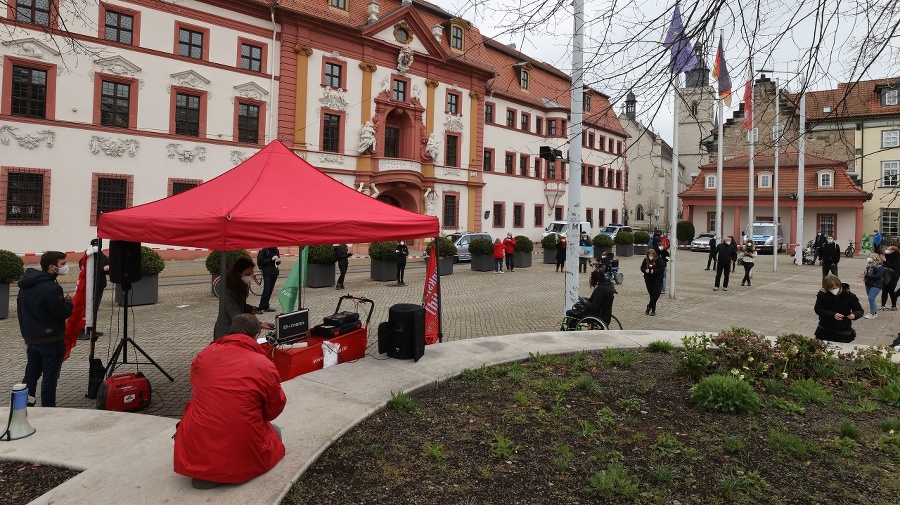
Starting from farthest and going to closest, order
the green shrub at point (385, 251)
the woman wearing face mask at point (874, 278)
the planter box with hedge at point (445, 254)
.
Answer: the planter box with hedge at point (445, 254) < the green shrub at point (385, 251) < the woman wearing face mask at point (874, 278)

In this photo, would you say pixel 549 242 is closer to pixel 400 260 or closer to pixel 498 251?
pixel 498 251

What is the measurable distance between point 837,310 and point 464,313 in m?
7.36

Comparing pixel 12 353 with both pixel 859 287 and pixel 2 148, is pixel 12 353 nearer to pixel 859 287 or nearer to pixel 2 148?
pixel 2 148

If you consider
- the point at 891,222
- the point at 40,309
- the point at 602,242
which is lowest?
the point at 40,309

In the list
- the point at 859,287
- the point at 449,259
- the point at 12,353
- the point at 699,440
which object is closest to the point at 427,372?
the point at 699,440

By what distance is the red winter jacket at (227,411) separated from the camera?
3.60 meters

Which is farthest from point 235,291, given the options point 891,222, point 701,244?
point 891,222

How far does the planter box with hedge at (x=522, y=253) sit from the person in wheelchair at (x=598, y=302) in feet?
54.2

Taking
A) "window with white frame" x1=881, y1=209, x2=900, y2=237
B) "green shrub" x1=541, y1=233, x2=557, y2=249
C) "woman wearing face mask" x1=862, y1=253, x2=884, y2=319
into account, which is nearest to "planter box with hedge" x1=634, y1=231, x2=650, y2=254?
"green shrub" x1=541, y1=233, x2=557, y2=249

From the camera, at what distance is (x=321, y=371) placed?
Answer: 262 inches

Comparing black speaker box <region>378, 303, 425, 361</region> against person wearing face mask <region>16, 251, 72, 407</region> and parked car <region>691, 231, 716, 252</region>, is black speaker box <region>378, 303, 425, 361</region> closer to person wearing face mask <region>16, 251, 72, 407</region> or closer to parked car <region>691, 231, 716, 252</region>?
person wearing face mask <region>16, 251, 72, 407</region>

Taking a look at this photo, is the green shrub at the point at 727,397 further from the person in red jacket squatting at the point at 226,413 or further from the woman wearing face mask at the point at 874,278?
the woman wearing face mask at the point at 874,278

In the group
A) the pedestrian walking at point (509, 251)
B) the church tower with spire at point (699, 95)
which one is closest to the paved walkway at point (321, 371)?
the church tower with spire at point (699, 95)

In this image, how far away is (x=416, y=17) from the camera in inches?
1319
